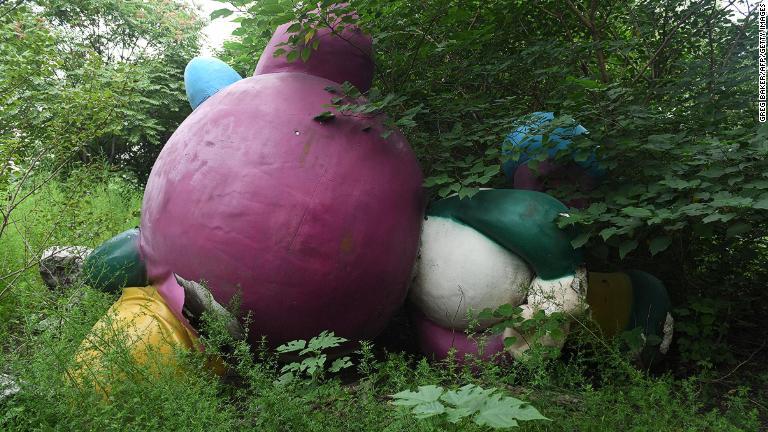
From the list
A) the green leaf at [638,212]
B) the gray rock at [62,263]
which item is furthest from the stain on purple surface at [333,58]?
the gray rock at [62,263]

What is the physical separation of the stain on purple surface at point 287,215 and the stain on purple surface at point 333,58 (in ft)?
0.96

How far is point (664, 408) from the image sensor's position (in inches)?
73.6

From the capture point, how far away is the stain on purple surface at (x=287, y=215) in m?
2.17

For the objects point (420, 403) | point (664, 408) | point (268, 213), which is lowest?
point (664, 408)

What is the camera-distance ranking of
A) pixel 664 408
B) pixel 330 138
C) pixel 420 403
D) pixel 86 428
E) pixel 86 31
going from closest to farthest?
pixel 420 403, pixel 86 428, pixel 664 408, pixel 330 138, pixel 86 31

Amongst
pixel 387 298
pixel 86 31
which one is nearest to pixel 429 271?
pixel 387 298

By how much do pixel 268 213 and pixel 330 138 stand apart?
1.33ft

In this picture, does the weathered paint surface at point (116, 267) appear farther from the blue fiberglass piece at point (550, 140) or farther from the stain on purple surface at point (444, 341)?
the blue fiberglass piece at point (550, 140)

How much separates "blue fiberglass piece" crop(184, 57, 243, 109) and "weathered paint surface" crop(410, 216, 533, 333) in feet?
4.48

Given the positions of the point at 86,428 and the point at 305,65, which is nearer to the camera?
the point at 86,428

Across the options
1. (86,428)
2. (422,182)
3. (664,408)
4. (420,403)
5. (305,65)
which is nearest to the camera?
(420,403)

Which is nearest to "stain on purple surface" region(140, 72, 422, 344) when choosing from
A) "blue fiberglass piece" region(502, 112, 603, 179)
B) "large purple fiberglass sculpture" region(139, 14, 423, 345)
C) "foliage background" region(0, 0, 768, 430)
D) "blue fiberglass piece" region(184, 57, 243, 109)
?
"large purple fiberglass sculpture" region(139, 14, 423, 345)

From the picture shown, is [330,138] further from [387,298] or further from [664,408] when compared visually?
[664,408]

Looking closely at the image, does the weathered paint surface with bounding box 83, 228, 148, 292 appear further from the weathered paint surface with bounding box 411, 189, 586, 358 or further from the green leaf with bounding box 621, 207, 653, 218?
the green leaf with bounding box 621, 207, 653, 218
